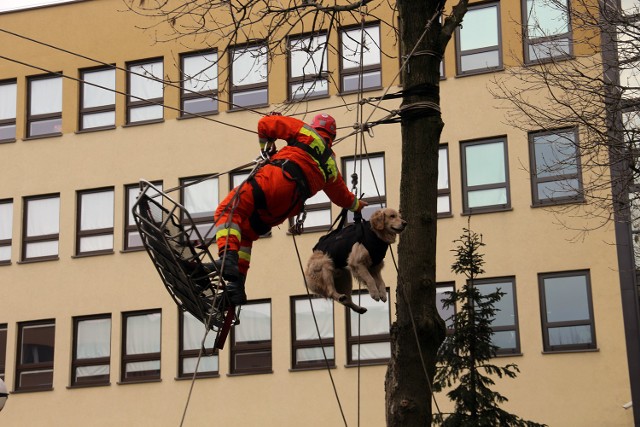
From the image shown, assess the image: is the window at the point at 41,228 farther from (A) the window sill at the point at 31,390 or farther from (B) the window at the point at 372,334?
(B) the window at the point at 372,334

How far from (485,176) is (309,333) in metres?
5.02

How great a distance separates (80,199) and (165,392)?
512 centimetres

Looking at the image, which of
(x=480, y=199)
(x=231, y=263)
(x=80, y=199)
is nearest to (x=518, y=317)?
(x=480, y=199)

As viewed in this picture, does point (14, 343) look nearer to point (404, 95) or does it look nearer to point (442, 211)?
point (442, 211)

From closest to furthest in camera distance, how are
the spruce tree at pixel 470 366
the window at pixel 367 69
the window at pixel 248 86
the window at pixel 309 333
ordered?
the spruce tree at pixel 470 366, the window at pixel 309 333, the window at pixel 367 69, the window at pixel 248 86

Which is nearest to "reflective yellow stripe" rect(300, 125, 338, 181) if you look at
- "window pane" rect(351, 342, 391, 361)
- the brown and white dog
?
the brown and white dog

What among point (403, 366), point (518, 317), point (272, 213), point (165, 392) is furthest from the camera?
point (165, 392)

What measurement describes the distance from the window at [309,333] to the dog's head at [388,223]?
18.2 meters

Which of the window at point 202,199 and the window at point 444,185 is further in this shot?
the window at point 202,199

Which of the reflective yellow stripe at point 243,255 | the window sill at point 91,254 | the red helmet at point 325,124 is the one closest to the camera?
the reflective yellow stripe at point 243,255

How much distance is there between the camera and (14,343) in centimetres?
2900

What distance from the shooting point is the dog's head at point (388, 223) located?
27.8ft

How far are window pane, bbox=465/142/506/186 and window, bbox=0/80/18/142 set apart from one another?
11.3 meters

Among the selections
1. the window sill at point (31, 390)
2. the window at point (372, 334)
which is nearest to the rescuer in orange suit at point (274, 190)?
the window at point (372, 334)
